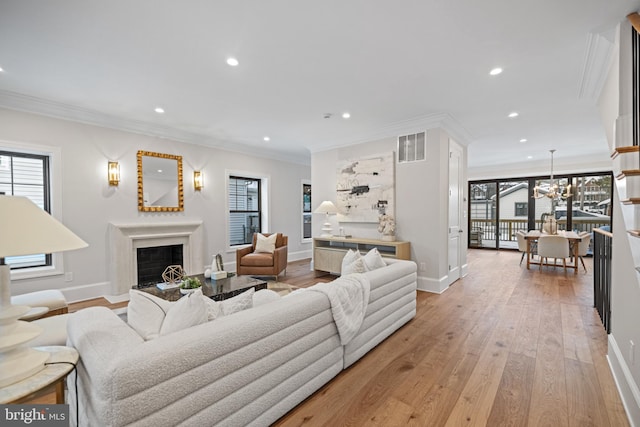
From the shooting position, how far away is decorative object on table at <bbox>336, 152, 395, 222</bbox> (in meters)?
4.88

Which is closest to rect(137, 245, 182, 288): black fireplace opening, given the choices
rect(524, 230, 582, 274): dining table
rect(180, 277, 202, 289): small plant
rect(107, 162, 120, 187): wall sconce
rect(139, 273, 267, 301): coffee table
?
rect(107, 162, 120, 187): wall sconce

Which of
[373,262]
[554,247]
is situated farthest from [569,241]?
[373,262]

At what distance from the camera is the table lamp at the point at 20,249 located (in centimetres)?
106

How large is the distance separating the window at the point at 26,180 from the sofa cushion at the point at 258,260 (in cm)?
270

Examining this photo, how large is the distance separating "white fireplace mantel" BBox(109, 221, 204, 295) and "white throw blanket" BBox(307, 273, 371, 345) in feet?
10.3

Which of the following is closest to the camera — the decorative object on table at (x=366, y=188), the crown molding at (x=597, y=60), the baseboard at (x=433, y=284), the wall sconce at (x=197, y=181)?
the crown molding at (x=597, y=60)

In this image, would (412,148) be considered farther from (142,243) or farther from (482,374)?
(142,243)

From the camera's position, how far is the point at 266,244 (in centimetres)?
537

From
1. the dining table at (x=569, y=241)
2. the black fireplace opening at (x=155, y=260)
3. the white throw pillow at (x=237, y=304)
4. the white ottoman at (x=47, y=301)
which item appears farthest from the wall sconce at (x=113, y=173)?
the dining table at (x=569, y=241)

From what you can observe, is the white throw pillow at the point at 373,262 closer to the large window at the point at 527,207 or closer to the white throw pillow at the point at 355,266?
the white throw pillow at the point at 355,266

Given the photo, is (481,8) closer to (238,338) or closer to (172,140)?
(238,338)

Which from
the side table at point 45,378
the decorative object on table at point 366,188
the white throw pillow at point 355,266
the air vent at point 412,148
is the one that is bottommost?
the side table at point 45,378

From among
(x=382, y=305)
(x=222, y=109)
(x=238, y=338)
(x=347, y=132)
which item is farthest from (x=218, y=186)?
(x=238, y=338)

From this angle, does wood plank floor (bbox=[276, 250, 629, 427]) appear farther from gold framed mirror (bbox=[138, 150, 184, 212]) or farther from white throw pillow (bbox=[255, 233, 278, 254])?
gold framed mirror (bbox=[138, 150, 184, 212])
